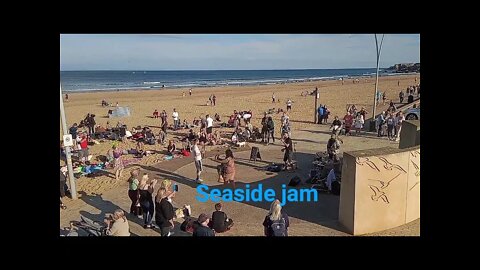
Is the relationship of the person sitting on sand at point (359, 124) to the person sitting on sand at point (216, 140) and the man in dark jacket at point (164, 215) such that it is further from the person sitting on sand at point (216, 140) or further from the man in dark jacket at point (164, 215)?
the man in dark jacket at point (164, 215)

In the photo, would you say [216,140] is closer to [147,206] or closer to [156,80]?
[147,206]

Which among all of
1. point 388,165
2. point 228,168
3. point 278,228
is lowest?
point 278,228

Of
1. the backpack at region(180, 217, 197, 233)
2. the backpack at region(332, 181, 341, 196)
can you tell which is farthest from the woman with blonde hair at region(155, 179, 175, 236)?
the backpack at region(332, 181, 341, 196)

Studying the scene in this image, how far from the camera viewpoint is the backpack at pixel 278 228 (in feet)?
21.7

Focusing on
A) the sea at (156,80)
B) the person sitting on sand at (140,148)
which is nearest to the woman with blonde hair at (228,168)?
the person sitting on sand at (140,148)

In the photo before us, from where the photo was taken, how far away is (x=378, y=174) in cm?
749

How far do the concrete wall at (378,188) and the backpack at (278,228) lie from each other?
5.36 feet

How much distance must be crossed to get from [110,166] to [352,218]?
820 cm

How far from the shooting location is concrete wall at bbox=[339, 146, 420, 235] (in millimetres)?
7449

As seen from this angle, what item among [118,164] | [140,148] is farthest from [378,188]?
[140,148]

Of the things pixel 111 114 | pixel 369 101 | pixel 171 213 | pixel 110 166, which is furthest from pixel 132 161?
pixel 369 101

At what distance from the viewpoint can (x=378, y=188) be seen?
7516mm

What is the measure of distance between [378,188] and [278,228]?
2181mm
